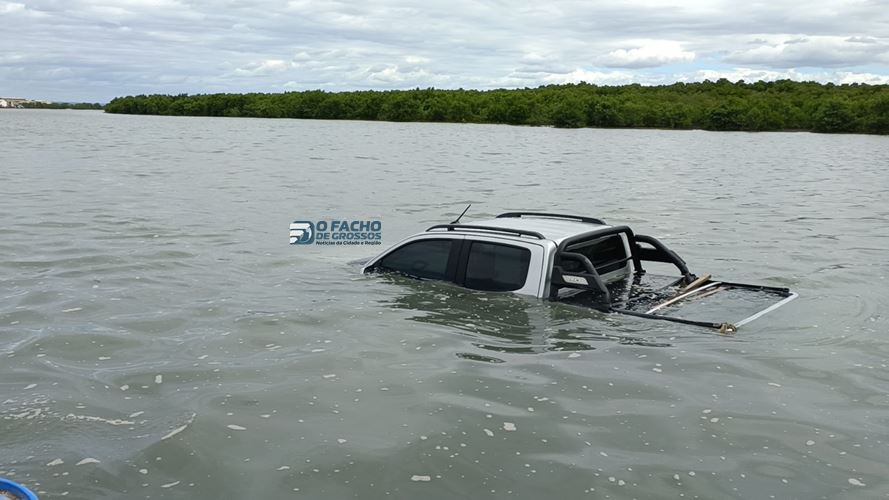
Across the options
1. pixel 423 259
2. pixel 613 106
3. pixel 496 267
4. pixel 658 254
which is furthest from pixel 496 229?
pixel 613 106

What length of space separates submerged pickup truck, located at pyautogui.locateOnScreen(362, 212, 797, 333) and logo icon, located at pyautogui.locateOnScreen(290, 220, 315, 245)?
6800mm

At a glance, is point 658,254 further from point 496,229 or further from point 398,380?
point 398,380

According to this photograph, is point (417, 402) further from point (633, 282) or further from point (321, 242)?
Result: point (321, 242)

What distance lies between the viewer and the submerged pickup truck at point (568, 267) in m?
9.23

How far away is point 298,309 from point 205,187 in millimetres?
18270

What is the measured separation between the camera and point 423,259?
34.5 feet

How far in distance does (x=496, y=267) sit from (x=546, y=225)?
945 millimetres

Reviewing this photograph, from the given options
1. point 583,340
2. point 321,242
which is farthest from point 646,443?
point 321,242

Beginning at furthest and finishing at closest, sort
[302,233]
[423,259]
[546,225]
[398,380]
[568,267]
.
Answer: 1. [302,233]
2. [423,259]
3. [546,225]
4. [568,267]
5. [398,380]

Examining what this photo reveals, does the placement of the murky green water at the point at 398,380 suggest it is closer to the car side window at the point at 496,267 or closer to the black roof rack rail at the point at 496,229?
the car side window at the point at 496,267

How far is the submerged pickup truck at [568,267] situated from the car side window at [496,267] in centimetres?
1

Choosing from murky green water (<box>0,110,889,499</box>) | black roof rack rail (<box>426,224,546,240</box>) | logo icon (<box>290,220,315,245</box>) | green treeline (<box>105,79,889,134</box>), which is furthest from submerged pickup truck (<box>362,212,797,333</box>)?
green treeline (<box>105,79,889,134</box>)

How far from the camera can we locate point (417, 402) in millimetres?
7504

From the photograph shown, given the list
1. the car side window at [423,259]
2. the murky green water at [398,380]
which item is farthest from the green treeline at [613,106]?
the car side window at [423,259]
